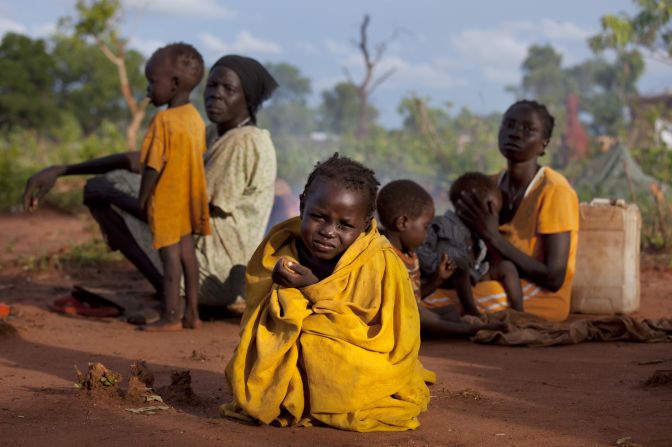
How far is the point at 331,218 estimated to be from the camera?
3262 mm

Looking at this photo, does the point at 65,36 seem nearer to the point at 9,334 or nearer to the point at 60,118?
the point at 60,118

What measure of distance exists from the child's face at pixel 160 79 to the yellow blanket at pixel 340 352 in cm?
241

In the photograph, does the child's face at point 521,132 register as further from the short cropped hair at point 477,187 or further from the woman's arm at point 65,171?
the woman's arm at point 65,171

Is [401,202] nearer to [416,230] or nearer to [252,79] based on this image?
[416,230]

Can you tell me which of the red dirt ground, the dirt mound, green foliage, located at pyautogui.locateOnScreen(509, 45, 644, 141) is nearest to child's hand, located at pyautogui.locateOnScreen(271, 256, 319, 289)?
the red dirt ground

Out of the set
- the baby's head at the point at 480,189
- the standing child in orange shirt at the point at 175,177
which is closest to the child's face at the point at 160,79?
the standing child in orange shirt at the point at 175,177

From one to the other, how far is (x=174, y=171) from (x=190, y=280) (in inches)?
26.3

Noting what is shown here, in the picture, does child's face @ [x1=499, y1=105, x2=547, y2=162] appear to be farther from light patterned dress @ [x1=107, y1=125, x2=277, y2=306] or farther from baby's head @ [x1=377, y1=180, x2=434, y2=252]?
light patterned dress @ [x1=107, y1=125, x2=277, y2=306]

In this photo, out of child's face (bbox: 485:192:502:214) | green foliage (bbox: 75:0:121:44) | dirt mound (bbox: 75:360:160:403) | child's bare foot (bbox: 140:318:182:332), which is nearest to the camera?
dirt mound (bbox: 75:360:160:403)

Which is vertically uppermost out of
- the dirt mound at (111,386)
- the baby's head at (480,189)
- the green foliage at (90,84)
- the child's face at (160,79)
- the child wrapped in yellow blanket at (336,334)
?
the green foliage at (90,84)

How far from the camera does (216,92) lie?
5562mm

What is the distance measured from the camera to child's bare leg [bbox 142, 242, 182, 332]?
5.35 metres

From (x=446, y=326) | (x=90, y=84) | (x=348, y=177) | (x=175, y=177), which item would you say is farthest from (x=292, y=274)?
(x=90, y=84)

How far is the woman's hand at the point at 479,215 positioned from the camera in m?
5.46
